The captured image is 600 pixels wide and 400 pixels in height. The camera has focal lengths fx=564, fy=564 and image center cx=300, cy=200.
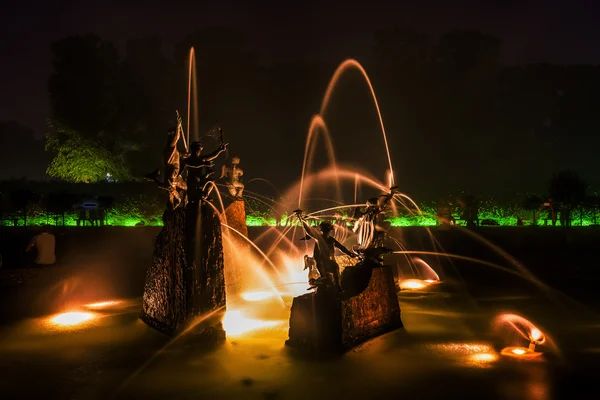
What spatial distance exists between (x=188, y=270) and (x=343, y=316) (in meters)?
2.75

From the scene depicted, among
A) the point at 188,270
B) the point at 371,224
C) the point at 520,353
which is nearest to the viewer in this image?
the point at 520,353

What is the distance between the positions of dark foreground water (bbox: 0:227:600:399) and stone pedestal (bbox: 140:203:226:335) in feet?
1.37

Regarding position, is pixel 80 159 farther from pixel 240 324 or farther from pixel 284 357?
pixel 284 357

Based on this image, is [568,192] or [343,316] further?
[568,192]

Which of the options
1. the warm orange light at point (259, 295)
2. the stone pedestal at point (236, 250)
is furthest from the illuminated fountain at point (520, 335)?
the stone pedestal at point (236, 250)

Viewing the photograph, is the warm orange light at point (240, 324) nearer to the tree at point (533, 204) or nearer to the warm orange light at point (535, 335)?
the warm orange light at point (535, 335)

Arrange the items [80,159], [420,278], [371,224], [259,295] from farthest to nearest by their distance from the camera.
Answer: [80,159], [420,278], [259,295], [371,224]

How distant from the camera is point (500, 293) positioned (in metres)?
13.7

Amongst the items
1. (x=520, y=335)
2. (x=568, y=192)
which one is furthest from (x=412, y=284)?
(x=568, y=192)

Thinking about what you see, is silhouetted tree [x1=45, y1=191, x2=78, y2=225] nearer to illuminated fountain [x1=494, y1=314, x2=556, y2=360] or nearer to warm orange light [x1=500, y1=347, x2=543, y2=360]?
illuminated fountain [x1=494, y1=314, x2=556, y2=360]

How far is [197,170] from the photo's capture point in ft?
33.6

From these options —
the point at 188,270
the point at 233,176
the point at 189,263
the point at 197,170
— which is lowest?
the point at 188,270

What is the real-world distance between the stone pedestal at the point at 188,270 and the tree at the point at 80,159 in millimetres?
40728

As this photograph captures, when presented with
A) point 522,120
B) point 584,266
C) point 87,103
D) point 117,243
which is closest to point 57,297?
point 117,243
